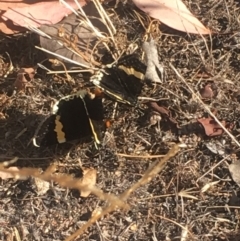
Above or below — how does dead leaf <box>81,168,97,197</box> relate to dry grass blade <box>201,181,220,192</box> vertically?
below

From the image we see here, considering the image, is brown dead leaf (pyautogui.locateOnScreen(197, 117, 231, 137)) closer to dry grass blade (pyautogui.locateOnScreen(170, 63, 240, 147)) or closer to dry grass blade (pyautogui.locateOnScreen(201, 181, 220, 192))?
dry grass blade (pyautogui.locateOnScreen(170, 63, 240, 147))

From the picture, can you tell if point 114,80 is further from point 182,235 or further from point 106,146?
point 182,235

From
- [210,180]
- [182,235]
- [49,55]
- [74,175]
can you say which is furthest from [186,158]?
[49,55]

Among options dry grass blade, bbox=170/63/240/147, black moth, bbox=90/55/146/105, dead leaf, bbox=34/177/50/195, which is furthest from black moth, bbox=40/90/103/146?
dry grass blade, bbox=170/63/240/147

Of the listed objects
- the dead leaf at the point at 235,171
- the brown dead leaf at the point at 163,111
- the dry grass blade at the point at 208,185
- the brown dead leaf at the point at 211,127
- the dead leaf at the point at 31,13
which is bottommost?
the dry grass blade at the point at 208,185

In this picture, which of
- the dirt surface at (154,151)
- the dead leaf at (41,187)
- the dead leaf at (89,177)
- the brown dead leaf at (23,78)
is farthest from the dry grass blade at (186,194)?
the brown dead leaf at (23,78)

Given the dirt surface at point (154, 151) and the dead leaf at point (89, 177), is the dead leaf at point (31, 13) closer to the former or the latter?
the dirt surface at point (154, 151)
